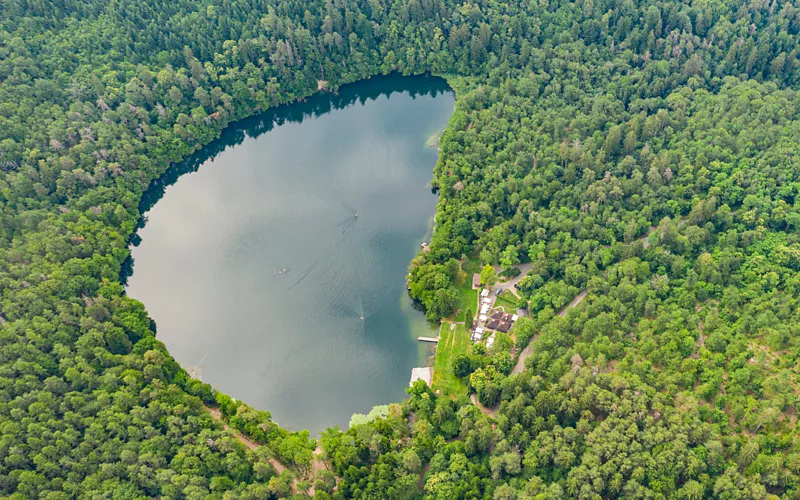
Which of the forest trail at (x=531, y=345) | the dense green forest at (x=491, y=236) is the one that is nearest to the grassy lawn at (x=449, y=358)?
the dense green forest at (x=491, y=236)

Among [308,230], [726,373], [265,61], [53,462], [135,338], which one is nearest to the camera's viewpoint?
[53,462]

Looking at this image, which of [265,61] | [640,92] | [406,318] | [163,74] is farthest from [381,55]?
[406,318]

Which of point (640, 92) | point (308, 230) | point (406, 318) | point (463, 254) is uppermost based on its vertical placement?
point (640, 92)

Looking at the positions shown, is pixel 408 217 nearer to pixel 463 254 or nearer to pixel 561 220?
pixel 463 254

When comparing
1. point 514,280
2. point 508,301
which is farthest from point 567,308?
point 514,280

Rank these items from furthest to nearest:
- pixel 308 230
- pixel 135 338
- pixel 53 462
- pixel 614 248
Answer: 1. pixel 308 230
2. pixel 614 248
3. pixel 135 338
4. pixel 53 462

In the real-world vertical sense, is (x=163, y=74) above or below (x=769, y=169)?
above

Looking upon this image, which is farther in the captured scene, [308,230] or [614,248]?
[308,230]

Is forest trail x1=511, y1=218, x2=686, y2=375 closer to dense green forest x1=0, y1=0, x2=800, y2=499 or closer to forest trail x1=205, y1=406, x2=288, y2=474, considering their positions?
dense green forest x1=0, y1=0, x2=800, y2=499

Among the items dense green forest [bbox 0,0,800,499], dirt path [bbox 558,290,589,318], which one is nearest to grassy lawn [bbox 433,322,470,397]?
dense green forest [bbox 0,0,800,499]
